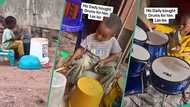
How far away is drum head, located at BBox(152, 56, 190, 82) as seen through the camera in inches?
73.7

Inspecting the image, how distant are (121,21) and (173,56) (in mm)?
314

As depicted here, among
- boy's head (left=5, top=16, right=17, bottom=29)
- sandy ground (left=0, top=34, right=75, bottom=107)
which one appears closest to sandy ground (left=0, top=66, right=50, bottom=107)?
sandy ground (left=0, top=34, right=75, bottom=107)

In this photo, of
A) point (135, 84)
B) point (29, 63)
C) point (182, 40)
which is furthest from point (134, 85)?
point (29, 63)

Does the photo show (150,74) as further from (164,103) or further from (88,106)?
(88,106)

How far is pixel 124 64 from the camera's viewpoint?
5.97ft

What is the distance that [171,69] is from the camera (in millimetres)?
1899

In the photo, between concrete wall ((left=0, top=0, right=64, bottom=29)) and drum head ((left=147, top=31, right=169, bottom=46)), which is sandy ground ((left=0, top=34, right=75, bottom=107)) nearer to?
concrete wall ((left=0, top=0, right=64, bottom=29))

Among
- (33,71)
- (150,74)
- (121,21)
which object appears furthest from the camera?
(33,71)

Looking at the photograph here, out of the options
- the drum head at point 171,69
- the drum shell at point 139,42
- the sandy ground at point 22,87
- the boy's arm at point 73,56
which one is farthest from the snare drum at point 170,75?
the sandy ground at point 22,87

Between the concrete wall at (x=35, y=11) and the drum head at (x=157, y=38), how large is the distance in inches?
40.9

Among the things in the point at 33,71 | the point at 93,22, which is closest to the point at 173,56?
the point at 93,22

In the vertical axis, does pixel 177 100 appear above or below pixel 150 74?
below

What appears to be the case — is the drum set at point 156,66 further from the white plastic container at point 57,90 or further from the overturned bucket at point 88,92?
the white plastic container at point 57,90

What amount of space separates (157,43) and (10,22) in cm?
133
